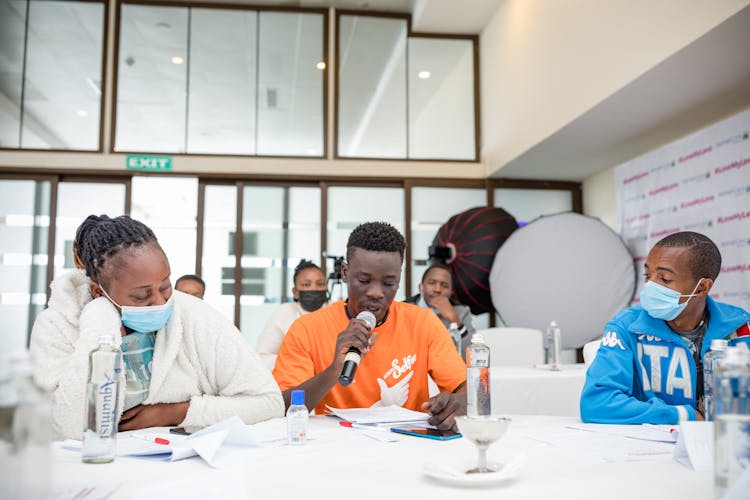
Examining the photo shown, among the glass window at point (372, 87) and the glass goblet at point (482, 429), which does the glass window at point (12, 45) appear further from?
the glass goblet at point (482, 429)

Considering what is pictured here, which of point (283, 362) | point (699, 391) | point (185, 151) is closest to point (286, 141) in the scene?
point (185, 151)

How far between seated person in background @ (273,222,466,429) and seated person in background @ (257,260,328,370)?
197cm

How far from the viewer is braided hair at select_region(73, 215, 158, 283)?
1.65m

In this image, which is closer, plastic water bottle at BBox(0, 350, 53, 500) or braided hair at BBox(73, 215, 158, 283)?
plastic water bottle at BBox(0, 350, 53, 500)

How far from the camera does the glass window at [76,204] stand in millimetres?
6266

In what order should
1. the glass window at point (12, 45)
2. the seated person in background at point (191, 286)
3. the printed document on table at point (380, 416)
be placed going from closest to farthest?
the printed document on table at point (380, 416) → the seated person in background at point (191, 286) → the glass window at point (12, 45)

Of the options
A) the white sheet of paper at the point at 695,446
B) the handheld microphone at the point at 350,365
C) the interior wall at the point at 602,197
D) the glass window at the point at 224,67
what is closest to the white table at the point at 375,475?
the white sheet of paper at the point at 695,446

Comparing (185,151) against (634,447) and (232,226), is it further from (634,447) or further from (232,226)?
(634,447)

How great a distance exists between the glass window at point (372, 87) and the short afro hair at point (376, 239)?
4540 millimetres

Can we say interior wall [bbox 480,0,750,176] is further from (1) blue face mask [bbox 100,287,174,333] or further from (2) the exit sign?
(2) the exit sign

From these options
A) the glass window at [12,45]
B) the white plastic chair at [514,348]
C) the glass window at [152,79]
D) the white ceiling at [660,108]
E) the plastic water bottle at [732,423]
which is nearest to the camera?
the plastic water bottle at [732,423]

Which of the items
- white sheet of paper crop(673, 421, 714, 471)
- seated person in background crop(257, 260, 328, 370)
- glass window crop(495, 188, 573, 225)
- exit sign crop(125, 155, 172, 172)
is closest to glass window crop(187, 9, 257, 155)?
exit sign crop(125, 155, 172, 172)

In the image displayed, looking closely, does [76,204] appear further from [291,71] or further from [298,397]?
[298,397]

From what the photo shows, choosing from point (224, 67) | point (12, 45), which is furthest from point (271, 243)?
point (12, 45)
